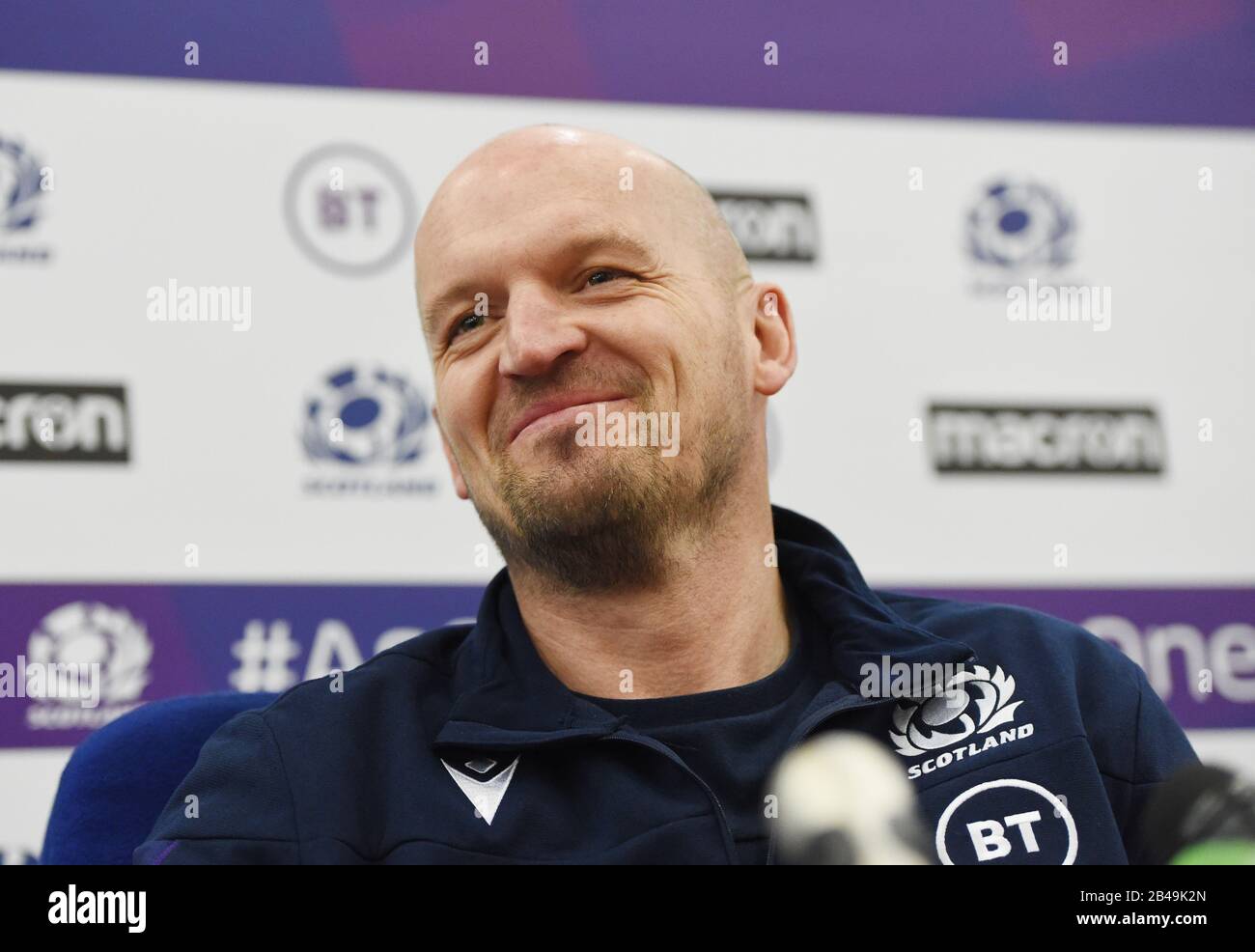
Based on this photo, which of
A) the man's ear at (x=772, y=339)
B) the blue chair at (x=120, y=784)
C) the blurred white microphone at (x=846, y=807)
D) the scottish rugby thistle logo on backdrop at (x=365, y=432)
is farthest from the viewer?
the scottish rugby thistle logo on backdrop at (x=365, y=432)

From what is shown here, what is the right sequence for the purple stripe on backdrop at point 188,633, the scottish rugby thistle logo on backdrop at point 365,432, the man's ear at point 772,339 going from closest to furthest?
the man's ear at point 772,339
the purple stripe on backdrop at point 188,633
the scottish rugby thistle logo on backdrop at point 365,432

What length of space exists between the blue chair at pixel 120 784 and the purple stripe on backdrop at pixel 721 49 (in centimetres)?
178

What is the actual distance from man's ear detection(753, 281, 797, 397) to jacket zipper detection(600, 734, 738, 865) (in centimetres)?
48

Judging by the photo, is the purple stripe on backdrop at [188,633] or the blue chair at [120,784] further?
the purple stripe on backdrop at [188,633]

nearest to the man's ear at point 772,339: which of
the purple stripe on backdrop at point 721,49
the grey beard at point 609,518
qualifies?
the grey beard at point 609,518

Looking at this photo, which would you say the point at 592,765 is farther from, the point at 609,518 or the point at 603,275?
the point at 603,275

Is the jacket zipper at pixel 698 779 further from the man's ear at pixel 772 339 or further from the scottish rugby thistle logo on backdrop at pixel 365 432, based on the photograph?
the scottish rugby thistle logo on backdrop at pixel 365 432

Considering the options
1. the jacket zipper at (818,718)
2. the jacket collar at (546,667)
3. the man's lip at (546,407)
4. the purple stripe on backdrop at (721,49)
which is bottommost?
the jacket zipper at (818,718)

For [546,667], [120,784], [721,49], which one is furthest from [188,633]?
[721,49]

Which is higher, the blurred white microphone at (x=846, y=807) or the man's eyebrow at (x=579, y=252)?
the man's eyebrow at (x=579, y=252)

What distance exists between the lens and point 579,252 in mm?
1178

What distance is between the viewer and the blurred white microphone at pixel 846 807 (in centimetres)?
98

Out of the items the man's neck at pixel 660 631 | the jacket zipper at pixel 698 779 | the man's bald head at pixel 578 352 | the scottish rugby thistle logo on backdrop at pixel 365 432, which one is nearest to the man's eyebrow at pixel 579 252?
the man's bald head at pixel 578 352

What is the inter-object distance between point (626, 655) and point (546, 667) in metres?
0.09
